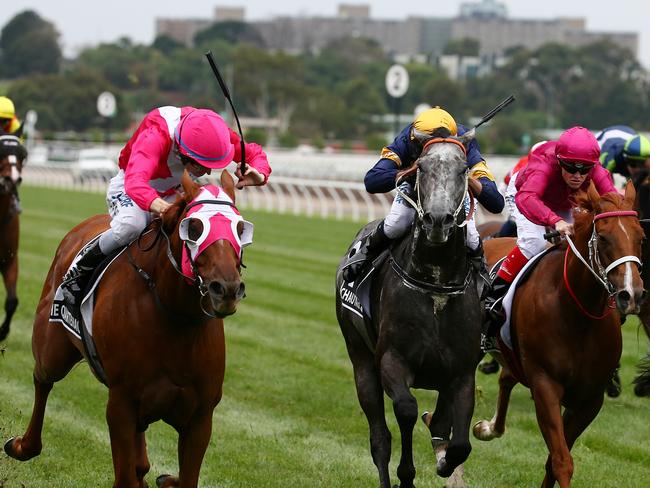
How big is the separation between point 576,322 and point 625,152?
2550 millimetres

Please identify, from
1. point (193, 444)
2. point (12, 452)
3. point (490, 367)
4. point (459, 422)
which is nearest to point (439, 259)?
point (459, 422)

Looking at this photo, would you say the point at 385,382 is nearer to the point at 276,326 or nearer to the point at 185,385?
the point at 185,385

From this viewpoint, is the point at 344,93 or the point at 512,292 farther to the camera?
the point at 344,93

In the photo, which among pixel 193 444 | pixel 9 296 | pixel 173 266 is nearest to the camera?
pixel 173 266

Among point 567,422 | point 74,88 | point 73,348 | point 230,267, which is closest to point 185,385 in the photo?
point 230,267

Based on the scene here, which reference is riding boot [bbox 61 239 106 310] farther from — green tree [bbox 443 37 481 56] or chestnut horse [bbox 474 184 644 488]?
green tree [bbox 443 37 481 56]

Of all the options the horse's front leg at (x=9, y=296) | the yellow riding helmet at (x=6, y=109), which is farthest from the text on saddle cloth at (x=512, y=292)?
the yellow riding helmet at (x=6, y=109)

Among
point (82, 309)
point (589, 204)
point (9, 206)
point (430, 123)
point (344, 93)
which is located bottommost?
point (344, 93)

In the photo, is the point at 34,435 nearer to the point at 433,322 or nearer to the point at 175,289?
the point at 175,289

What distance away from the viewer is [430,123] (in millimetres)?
5582

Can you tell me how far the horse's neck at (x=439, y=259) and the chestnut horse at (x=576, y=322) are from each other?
1.94 ft

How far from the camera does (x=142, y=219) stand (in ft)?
17.5

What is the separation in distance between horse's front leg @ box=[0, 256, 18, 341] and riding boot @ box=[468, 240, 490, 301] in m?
4.90

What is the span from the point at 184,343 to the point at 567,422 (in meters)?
2.11
